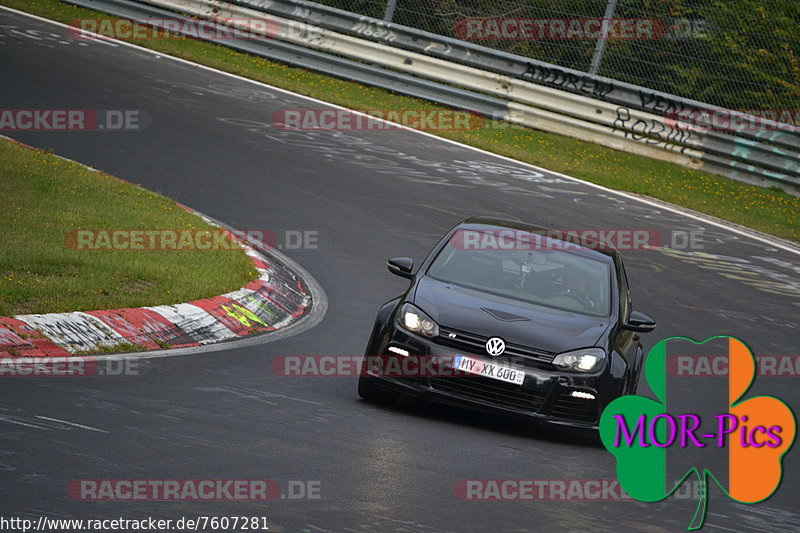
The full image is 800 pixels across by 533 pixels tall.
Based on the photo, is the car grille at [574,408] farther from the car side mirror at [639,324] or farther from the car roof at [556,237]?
the car roof at [556,237]

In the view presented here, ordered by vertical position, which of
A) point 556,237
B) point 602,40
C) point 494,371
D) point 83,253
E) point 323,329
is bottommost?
point 323,329

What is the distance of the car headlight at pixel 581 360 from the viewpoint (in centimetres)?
824

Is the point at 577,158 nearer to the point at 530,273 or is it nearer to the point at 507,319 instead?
the point at 530,273

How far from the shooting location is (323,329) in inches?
416

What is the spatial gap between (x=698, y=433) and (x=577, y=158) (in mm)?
10903

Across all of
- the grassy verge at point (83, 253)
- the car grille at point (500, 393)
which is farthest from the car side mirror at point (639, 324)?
the grassy verge at point (83, 253)

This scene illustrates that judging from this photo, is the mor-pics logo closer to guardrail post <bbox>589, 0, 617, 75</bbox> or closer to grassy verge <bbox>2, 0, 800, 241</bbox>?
grassy verge <bbox>2, 0, 800, 241</bbox>

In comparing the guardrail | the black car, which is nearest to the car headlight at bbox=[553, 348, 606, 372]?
the black car

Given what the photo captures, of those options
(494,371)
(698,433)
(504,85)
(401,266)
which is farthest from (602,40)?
(494,371)

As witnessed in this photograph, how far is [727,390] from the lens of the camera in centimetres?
1068

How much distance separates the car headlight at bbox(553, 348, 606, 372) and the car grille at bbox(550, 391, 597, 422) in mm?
207

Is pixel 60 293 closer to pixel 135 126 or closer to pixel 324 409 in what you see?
pixel 324 409

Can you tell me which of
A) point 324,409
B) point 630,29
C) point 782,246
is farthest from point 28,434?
point 630,29

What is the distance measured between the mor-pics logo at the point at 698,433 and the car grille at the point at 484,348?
0.59 m
